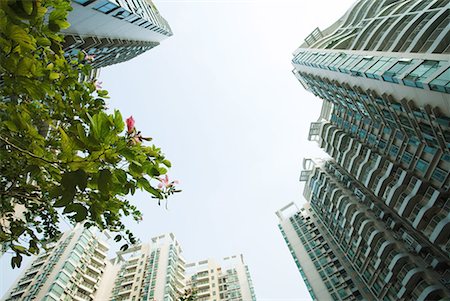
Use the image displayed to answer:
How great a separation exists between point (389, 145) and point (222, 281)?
135 feet

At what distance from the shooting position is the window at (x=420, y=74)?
17328mm

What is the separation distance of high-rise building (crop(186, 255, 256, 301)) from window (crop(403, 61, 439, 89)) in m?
43.1

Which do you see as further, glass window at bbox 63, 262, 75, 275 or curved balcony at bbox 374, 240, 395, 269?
glass window at bbox 63, 262, 75, 275

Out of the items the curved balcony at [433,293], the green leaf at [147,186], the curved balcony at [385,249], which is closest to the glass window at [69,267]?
the curved balcony at [385,249]

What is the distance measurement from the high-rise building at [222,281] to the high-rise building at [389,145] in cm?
1484

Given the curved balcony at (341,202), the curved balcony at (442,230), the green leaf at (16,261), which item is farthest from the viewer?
the curved balcony at (341,202)

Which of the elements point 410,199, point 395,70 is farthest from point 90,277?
point 395,70

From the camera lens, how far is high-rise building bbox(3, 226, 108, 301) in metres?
37.3

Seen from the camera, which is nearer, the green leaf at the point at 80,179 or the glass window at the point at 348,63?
the green leaf at the point at 80,179

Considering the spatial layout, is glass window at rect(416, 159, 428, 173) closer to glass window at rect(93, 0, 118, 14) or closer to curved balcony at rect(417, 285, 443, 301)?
curved balcony at rect(417, 285, 443, 301)

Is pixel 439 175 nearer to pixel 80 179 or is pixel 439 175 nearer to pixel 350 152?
pixel 350 152

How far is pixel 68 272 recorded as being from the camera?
131ft

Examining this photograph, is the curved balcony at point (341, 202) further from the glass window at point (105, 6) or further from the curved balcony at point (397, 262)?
the glass window at point (105, 6)

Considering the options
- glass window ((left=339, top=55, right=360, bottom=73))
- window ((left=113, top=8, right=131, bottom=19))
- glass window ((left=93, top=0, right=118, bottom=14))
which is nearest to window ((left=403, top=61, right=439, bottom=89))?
glass window ((left=339, top=55, right=360, bottom=73))
